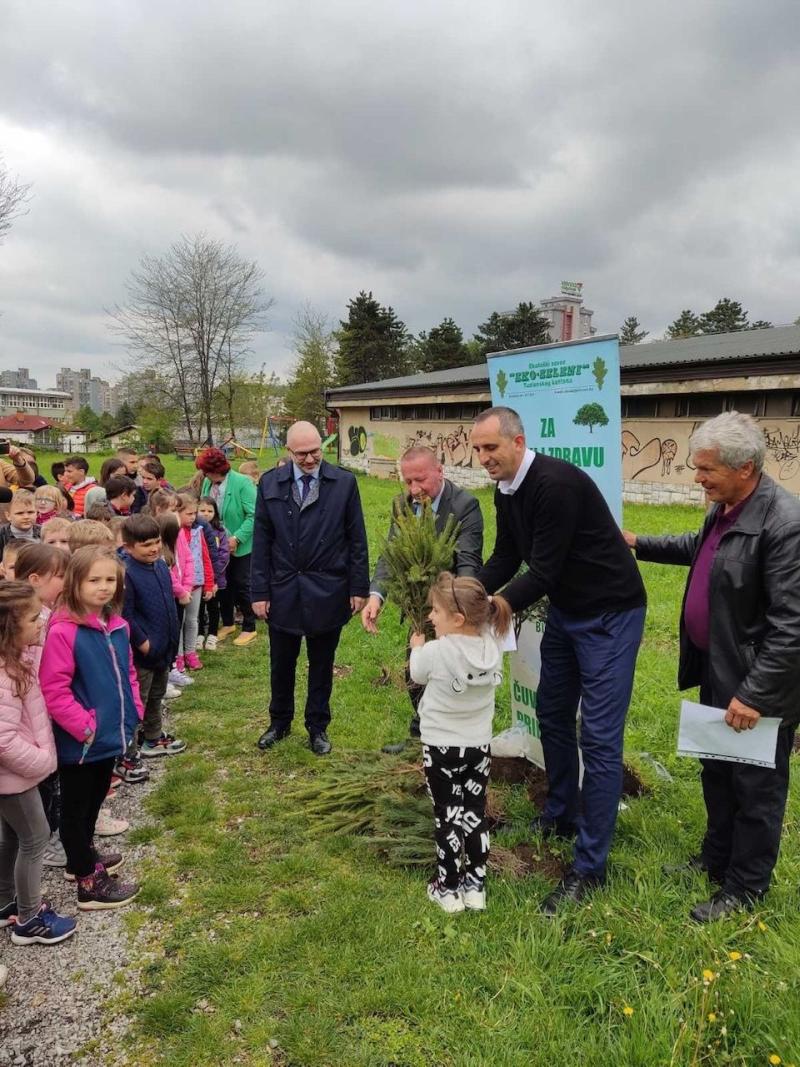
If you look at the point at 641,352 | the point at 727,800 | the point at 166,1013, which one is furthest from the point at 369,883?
the point at 641,352

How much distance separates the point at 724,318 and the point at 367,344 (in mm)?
36168

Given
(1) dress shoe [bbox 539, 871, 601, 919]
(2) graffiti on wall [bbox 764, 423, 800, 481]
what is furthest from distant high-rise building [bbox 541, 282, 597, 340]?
(2) graffiti on wall [bbox 764, 423, 800, 481]

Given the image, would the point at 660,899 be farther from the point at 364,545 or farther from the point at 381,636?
the point at 381,636

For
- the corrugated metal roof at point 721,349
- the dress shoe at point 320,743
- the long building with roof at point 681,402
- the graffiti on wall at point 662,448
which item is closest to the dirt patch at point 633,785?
the dress shoe at point 320,743

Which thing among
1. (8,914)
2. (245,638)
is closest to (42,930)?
(8,914)

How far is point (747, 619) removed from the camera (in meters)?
2.85

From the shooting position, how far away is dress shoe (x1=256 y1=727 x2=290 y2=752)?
5.15 meters

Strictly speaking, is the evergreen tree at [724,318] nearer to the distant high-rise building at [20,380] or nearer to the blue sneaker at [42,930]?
the blue sneaker at [42,930]

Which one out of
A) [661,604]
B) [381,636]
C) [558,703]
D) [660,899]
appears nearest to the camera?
[660,899]

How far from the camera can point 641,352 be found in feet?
77.8

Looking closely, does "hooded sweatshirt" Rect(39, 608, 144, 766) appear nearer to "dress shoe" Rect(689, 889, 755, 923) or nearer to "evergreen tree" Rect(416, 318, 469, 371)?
"dress shoe" Rect(689, 889, 755, 923)

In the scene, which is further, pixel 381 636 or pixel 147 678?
pixel 381 636

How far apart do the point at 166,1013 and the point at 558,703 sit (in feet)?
7.57

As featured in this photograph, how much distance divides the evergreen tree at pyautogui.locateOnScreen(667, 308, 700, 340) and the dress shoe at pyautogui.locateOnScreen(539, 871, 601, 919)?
2809 inches
